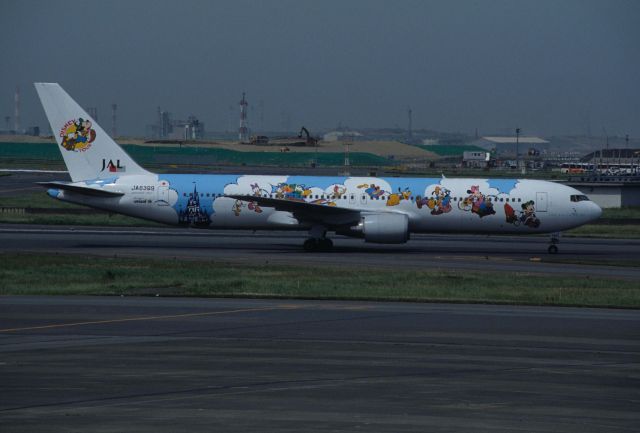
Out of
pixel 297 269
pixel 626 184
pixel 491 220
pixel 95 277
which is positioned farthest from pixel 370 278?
pixel 626 184

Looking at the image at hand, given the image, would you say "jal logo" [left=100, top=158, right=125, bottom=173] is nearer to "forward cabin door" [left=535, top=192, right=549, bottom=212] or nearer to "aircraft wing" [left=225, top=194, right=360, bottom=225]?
"aircraft wing" [left=225, top=194, right=360, bottom=225]

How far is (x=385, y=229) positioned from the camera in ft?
152

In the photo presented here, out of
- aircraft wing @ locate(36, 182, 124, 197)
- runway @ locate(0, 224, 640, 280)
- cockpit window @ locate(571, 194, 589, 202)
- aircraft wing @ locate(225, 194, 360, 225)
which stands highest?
aircraft wing @ locate(36, 182, 124, 197)

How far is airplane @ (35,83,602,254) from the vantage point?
47344 mm

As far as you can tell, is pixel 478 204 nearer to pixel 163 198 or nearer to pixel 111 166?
pixel 163 198

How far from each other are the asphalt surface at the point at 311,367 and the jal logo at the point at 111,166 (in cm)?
2038

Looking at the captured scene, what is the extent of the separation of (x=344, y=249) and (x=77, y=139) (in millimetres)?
14656

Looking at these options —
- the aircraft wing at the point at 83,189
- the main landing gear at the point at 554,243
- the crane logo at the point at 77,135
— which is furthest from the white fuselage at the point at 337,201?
the crane logo at the point at 77,135

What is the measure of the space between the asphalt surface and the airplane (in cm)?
1809

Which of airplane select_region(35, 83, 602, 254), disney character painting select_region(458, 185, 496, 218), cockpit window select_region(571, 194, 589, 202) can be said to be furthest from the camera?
cockpit window select_region(571, 194, 589, 202)

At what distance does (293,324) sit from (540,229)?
26630 millimetres

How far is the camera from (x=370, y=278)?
35875 mm

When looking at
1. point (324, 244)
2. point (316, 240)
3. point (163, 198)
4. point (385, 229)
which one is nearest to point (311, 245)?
point (316, 240)

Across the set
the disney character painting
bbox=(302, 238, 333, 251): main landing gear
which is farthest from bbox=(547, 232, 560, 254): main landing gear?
bbox=(302, 238, 333, 251): main landing gear
